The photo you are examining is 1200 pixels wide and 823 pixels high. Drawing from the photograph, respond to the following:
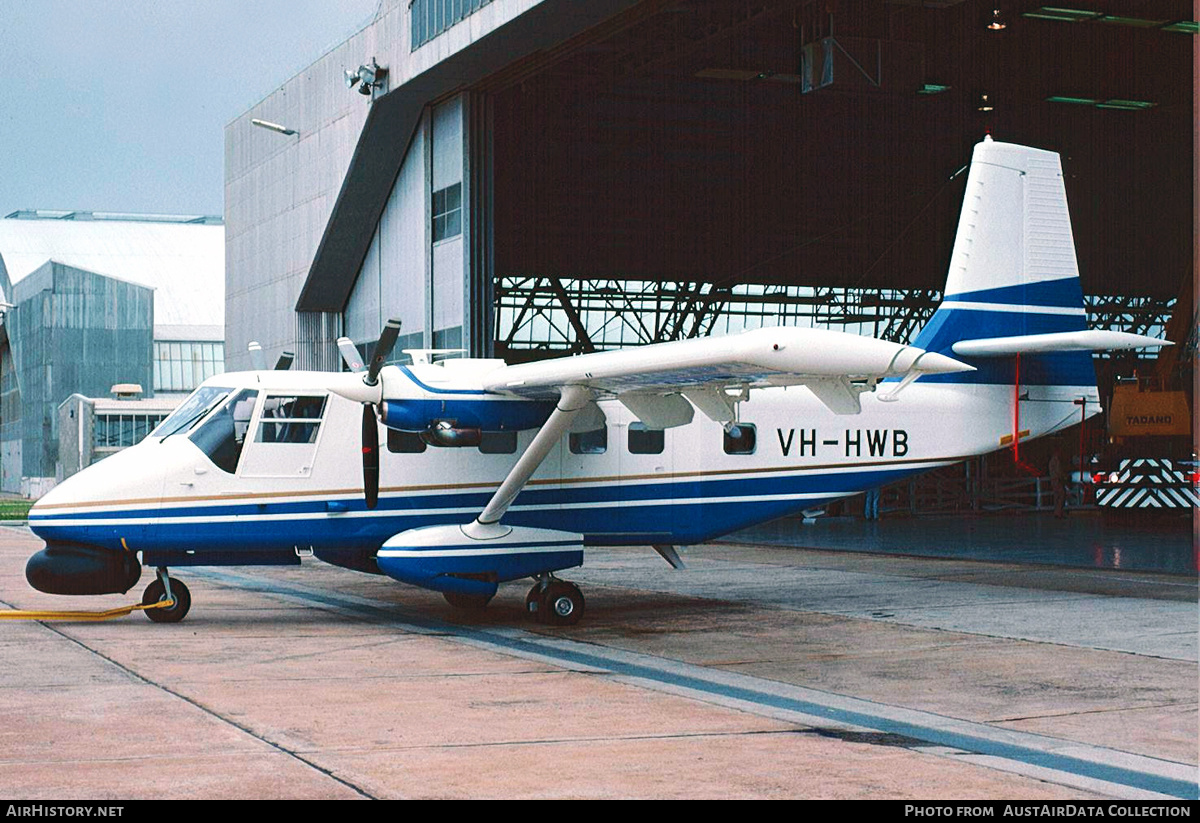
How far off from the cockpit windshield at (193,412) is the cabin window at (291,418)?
565mm

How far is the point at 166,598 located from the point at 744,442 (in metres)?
7.36

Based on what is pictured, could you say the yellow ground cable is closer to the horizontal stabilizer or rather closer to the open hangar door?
the horizontal stabilizer

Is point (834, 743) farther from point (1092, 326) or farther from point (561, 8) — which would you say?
point (1092, 326)

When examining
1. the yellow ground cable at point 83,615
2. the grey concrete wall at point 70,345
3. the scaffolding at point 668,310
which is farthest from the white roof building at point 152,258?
the yellow ground cable at point 83,615

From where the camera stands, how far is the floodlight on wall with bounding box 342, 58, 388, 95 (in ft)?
109

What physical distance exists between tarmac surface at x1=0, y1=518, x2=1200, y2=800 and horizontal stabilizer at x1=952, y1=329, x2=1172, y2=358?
321 centimetres

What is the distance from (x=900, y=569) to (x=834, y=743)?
15015mm

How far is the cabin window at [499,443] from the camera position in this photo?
16953mm

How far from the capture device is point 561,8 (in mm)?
26797

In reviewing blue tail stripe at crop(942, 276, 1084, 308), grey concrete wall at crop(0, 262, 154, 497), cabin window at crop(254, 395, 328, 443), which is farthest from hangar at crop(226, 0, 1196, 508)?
grey concrete wall at crop(0, 262, 154, 497)

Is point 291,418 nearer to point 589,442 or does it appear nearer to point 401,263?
point 589,442

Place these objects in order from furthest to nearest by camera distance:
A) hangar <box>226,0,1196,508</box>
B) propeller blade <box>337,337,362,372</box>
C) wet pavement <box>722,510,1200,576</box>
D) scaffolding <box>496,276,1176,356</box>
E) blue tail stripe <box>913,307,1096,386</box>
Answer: scaffolding <box>496,276,1176,356</box>
hangar <box>226,0,1196,508</box>
wet pavement <box>722,510,1200,576</box>
blue tail stripe <box>913,307,1096,386</box>
propeller blade <box>337,337,362,372</box>

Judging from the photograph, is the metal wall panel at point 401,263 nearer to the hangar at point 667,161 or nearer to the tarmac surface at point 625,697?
the hangar at point 667,161
